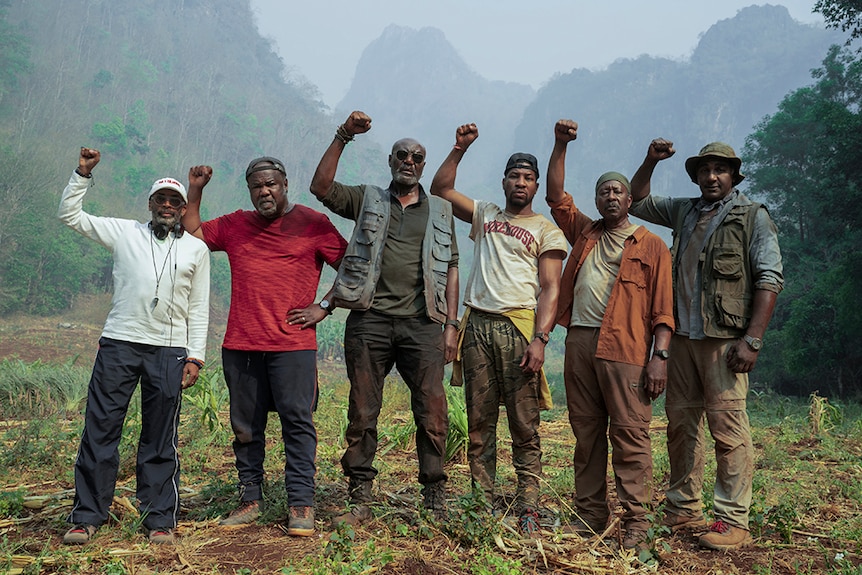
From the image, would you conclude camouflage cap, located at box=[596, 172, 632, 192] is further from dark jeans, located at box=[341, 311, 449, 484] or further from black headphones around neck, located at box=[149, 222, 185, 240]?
black headphones around neck, located at box=[149, 222, 185, 240]

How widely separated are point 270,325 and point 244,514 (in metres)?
1.21

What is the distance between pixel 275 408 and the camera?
13.9ft

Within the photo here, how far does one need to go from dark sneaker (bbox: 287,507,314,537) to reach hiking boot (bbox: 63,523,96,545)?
1.10 metres

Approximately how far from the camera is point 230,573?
11.4ft

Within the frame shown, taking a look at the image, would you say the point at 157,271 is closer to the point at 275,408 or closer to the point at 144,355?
the point at 144,355

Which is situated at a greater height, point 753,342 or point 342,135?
point 342,135

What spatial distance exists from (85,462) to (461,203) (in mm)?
2778

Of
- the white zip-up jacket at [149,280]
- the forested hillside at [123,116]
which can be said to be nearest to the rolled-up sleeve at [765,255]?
the white zip-up jacket at [149,280]

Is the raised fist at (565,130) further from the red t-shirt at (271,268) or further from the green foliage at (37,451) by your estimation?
the green foliage at (37,451)

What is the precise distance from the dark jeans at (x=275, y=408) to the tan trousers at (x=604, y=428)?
163 cm

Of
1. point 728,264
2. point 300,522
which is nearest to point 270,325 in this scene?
point 300,522

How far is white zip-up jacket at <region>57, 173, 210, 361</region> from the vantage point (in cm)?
386

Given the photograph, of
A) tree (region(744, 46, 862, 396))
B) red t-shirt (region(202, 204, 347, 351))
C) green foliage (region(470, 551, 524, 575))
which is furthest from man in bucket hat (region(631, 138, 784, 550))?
tree (region(744, 46, 862, 396))

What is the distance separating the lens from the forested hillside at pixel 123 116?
116ft
